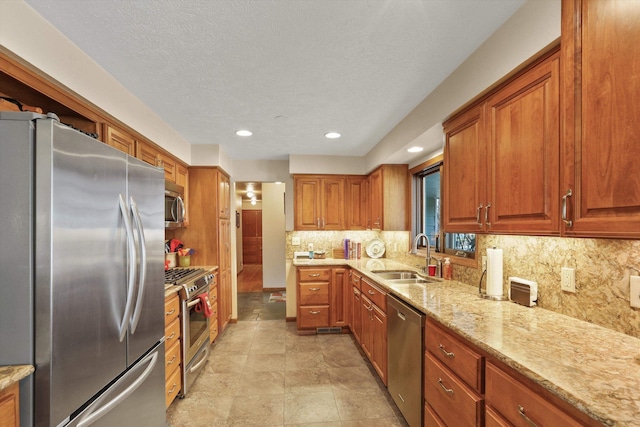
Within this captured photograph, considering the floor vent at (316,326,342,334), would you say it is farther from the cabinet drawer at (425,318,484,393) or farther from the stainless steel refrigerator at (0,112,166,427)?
the stainless steel refrigerator at (0,112,166,427)

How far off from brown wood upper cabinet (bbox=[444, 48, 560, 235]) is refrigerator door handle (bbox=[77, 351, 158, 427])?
6.81 feet

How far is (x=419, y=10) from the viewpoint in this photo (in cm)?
136

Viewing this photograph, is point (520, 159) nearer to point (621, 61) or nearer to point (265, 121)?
point (621, 61)

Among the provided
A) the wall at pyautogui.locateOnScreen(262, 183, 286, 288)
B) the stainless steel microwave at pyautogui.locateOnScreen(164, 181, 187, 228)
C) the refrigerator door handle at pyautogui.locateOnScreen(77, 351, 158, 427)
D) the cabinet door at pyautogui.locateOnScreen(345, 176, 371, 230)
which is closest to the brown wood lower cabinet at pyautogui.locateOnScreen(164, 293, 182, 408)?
the refrigerator door handle at pyautogui.locateOnScreen(77, 351, 158, 427)

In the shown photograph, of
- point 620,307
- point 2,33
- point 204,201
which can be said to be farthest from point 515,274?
point 204,201

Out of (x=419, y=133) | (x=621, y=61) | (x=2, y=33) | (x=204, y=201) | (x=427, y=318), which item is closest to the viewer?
(x=621, y=61)

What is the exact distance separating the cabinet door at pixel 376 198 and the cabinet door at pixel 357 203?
194 mm

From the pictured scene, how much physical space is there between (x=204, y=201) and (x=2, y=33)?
2.54 m

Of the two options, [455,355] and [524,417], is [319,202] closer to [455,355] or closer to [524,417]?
[455,355]

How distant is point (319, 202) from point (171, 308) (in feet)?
8.10

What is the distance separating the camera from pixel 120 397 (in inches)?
54.5

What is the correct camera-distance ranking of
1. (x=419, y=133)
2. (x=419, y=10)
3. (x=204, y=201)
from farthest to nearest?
1. (x=204, y=201)
2. (x=419, y=133)
3. (x=419, y=10)

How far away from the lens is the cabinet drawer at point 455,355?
1292 mm

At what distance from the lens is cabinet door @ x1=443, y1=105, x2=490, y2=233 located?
5.67ft
